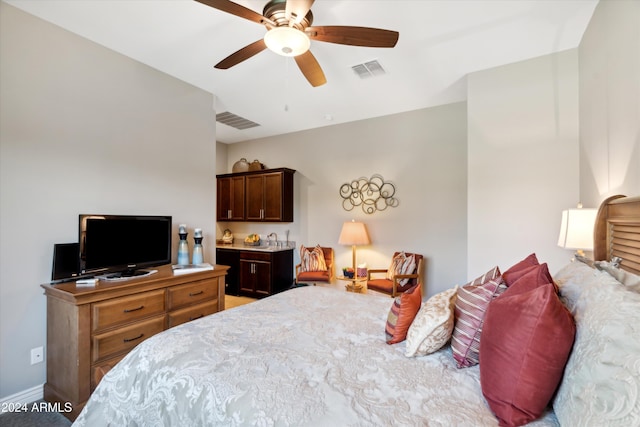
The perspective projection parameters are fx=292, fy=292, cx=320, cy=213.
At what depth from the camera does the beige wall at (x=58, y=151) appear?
6.98 feet

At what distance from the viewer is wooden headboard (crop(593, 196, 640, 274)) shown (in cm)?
141

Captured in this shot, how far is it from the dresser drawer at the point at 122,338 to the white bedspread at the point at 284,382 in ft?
2.59

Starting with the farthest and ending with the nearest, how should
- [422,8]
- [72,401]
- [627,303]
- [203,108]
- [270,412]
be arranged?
[203,108] < [422,8] < [72,401] < [270,412] < [627,303]

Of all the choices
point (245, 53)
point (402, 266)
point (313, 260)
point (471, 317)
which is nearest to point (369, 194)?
point (402, 266)

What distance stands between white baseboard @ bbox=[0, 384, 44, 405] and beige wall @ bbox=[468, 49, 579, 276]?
3869 millimetres

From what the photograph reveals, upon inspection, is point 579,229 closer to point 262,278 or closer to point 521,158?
point 521,158

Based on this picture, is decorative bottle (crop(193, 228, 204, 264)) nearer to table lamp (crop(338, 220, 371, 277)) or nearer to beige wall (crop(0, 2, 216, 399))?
beige wall (crop(0, 2, 216, 399))

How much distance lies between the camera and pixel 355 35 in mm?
1924

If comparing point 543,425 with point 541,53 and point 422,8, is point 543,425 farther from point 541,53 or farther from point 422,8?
point 541,53

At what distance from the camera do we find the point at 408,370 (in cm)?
122

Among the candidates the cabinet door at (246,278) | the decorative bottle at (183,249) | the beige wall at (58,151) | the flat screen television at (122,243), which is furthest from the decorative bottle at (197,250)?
the cabinet door at (246,278)

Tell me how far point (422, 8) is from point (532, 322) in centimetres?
226

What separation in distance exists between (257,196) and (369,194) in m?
2.06

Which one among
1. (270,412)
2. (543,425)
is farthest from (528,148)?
(270,412)
